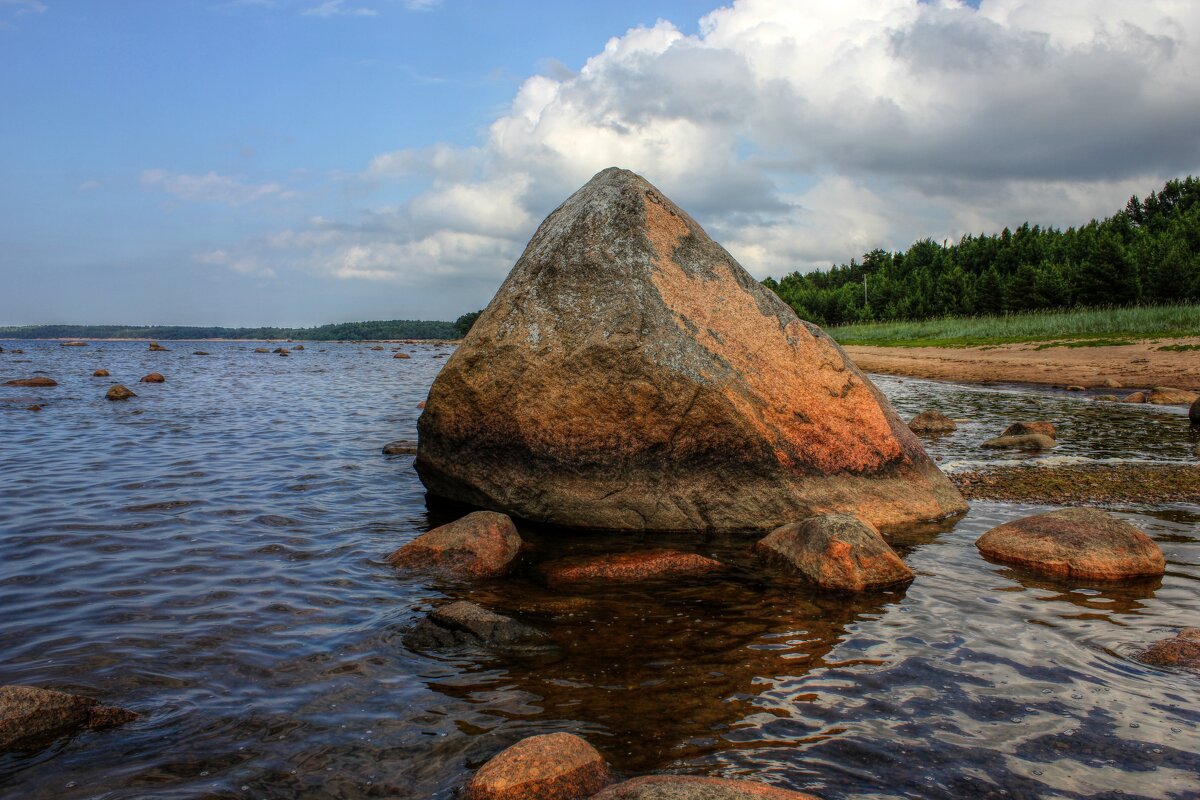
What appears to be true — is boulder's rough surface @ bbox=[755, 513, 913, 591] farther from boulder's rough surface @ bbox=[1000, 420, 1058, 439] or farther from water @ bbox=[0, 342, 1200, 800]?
boulder's rough surface @ bbox=[1000, 420, 1058, 439]

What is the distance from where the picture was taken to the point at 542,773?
149 inches

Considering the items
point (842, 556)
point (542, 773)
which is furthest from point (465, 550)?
point (542, 773)

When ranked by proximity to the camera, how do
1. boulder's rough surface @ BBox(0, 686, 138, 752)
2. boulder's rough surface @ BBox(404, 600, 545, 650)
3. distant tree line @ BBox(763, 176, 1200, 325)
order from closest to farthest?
boulder's rough surface @ BBox(0, 686, 138, 752)
boulder's rough surface @ BBox(404, 600, 545, 650)
distant tree line @ BBox(763, 176, 1200, 325)

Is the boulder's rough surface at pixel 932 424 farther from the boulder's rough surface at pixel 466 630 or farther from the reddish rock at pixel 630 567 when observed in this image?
the boulder's rough surface at pixel 466 630

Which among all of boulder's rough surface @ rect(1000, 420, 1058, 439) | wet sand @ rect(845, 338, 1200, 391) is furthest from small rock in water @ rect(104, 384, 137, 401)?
wet sand @ rect(845, 338, 1200, 391)

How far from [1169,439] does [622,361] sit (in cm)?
1250

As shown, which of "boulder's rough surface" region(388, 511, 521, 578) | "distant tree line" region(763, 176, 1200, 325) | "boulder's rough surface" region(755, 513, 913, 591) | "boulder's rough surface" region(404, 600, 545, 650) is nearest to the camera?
"boulder's rough surface" region(404, 600, 545, 650)

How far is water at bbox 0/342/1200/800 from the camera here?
4.12 metres

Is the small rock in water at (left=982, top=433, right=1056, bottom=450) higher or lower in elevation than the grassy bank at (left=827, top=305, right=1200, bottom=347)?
lower

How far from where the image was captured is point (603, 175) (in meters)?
10.5

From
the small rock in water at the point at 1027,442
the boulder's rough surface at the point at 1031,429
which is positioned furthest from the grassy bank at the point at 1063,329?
the small rock in water at the point at 1027,442

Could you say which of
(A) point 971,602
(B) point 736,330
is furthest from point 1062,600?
(B) point 736,330

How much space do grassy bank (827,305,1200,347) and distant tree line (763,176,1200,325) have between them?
29.4ft

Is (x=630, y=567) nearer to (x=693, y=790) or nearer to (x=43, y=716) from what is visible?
(x=693, y=790)
